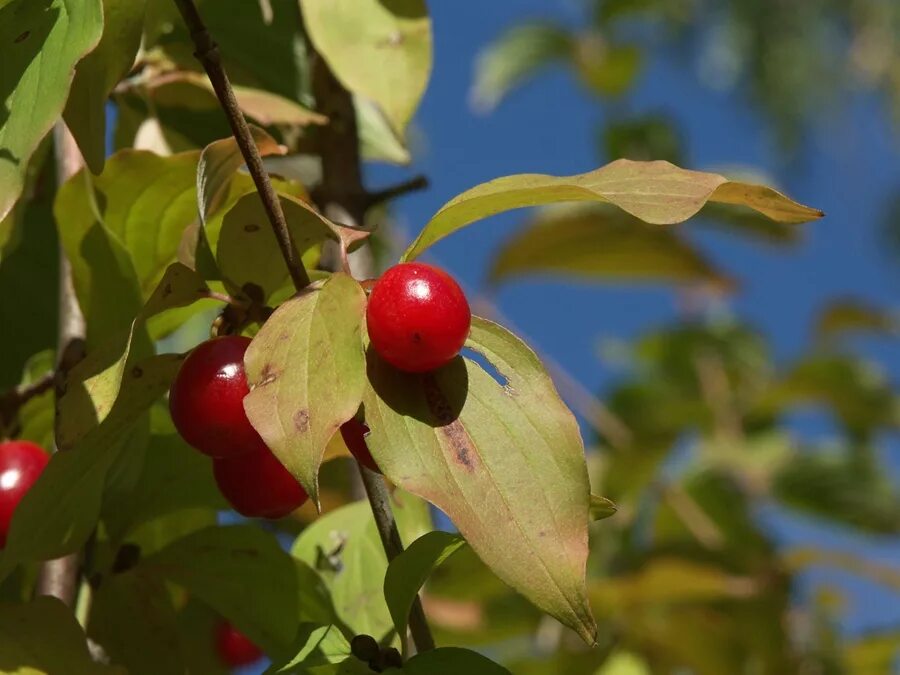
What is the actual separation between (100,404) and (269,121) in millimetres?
421

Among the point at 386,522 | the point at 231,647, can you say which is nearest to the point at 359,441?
the point at 386,522

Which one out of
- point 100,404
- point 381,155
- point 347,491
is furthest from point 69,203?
point 347,491

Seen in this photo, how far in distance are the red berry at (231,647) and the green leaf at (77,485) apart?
0.44m

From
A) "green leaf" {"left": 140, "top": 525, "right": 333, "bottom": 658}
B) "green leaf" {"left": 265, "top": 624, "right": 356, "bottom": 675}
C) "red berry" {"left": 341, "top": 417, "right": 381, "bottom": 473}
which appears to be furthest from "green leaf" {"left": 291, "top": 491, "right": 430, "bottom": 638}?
"red berry" {"left": 341, "top": 417, "right": 381, "bottom": 473}

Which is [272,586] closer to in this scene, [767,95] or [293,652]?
[293,652]

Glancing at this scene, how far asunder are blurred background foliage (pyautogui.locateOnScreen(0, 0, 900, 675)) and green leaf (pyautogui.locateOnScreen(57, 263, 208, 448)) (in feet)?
0.82

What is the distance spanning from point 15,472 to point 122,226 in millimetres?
206

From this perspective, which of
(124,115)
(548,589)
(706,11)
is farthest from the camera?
(706,11)

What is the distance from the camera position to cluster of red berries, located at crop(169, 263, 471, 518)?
61cm

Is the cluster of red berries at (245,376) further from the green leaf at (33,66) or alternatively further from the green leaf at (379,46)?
the green leaf at (379,46)

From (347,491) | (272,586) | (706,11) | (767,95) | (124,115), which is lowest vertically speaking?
(767,95)

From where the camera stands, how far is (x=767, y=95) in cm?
1019

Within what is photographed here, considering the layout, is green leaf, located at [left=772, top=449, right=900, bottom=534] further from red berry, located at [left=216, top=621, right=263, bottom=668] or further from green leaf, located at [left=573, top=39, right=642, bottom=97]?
red berry, located at [left=216, top=621, right=263, bottom=668]

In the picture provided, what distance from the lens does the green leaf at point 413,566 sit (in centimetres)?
64
